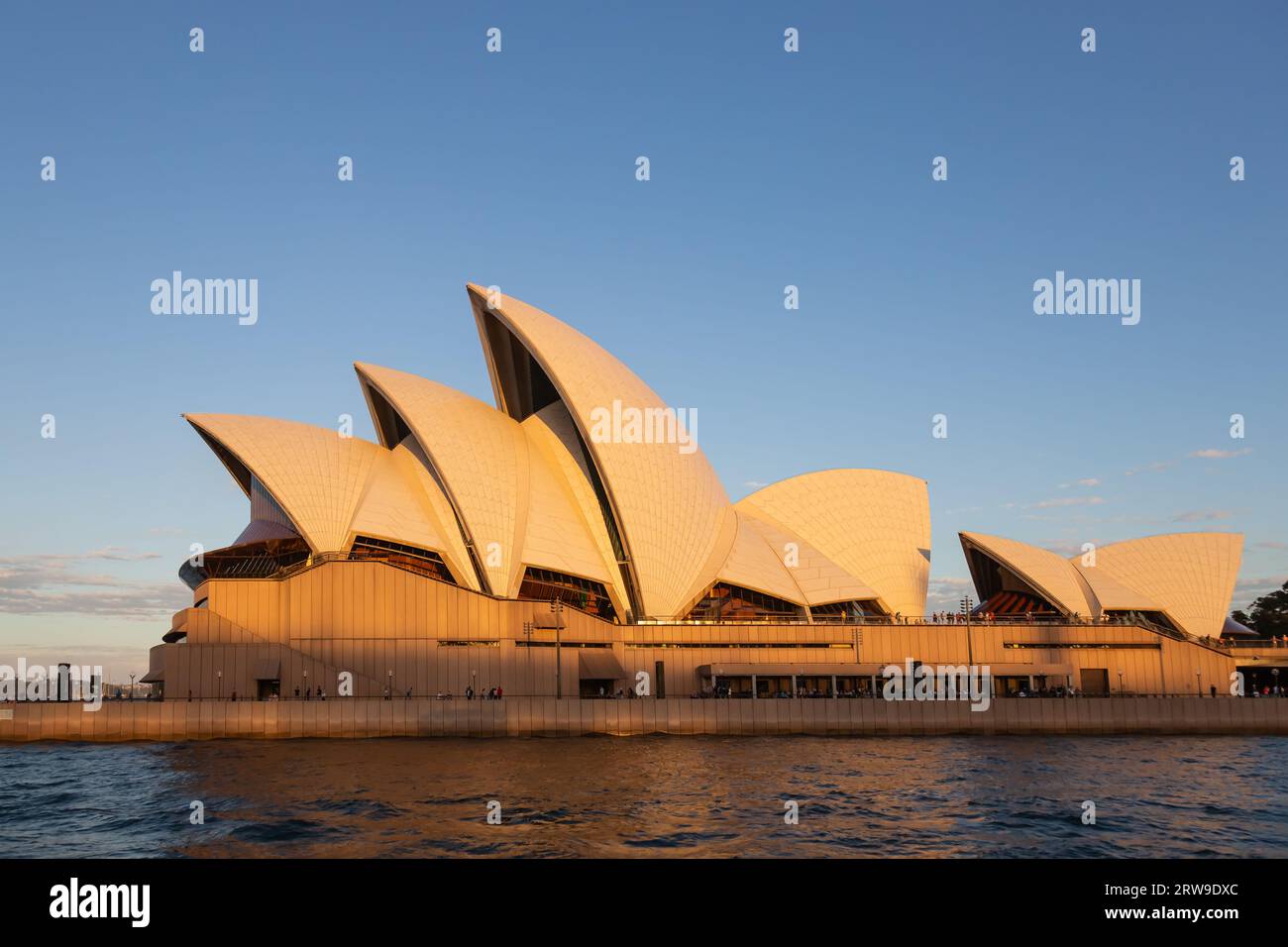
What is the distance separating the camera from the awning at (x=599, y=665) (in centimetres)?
5262

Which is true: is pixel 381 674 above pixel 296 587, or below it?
below

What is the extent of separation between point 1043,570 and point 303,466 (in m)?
45.9

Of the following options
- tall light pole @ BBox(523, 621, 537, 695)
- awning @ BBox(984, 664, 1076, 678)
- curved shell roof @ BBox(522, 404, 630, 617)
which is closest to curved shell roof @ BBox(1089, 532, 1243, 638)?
awning @ BBox(984, 664, 1076, 678)

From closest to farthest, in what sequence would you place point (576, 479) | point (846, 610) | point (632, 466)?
point (632, 466)
point (576, 479)
point (846, 610)

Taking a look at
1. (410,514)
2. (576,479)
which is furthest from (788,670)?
(410,514)

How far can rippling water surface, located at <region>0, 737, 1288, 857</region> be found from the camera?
63.9 ft

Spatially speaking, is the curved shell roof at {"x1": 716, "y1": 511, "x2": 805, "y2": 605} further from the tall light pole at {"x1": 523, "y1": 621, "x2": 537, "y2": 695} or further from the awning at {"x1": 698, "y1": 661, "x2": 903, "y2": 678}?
the tall light pole at {"x1": 523, "y1": 621, "x2": 537, "y2": 695}

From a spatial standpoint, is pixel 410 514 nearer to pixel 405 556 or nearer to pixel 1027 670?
pixel 405 556

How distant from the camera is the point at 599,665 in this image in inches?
2089

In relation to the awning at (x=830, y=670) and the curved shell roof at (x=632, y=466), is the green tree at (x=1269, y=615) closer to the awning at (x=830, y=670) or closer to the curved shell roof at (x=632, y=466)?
the awning at (x=830, y=670)

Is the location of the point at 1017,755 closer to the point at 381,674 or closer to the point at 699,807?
the point at 699,807
